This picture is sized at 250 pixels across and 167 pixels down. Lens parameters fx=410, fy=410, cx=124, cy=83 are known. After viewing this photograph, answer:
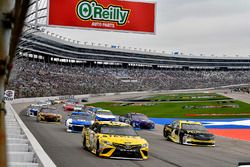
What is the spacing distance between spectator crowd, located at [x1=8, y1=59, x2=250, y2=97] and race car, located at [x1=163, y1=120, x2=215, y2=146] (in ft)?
135

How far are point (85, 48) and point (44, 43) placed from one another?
31.6 m

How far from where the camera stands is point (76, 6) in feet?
65.8

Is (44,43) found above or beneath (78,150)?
above

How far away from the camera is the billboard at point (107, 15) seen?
1975 centimetres

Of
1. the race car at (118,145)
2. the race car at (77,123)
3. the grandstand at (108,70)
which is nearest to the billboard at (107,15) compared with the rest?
the race car at (118,145)

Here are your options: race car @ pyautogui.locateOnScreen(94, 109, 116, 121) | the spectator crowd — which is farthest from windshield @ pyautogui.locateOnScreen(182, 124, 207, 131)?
the spectator crowd

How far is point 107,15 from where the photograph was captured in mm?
19984

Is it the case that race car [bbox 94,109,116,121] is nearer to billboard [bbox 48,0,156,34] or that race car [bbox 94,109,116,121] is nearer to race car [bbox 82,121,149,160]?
billboard [bbox 48,0,156,34]

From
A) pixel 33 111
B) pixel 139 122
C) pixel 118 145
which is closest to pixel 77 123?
pixel 139 122

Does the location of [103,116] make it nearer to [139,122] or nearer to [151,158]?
[139,122]

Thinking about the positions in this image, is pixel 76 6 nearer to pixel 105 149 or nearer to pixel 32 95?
pixel 105 149

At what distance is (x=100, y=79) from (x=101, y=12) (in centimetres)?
9786

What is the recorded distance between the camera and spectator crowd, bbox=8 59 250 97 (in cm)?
8281

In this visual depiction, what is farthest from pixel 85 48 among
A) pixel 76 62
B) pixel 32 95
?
pixel 32 95
